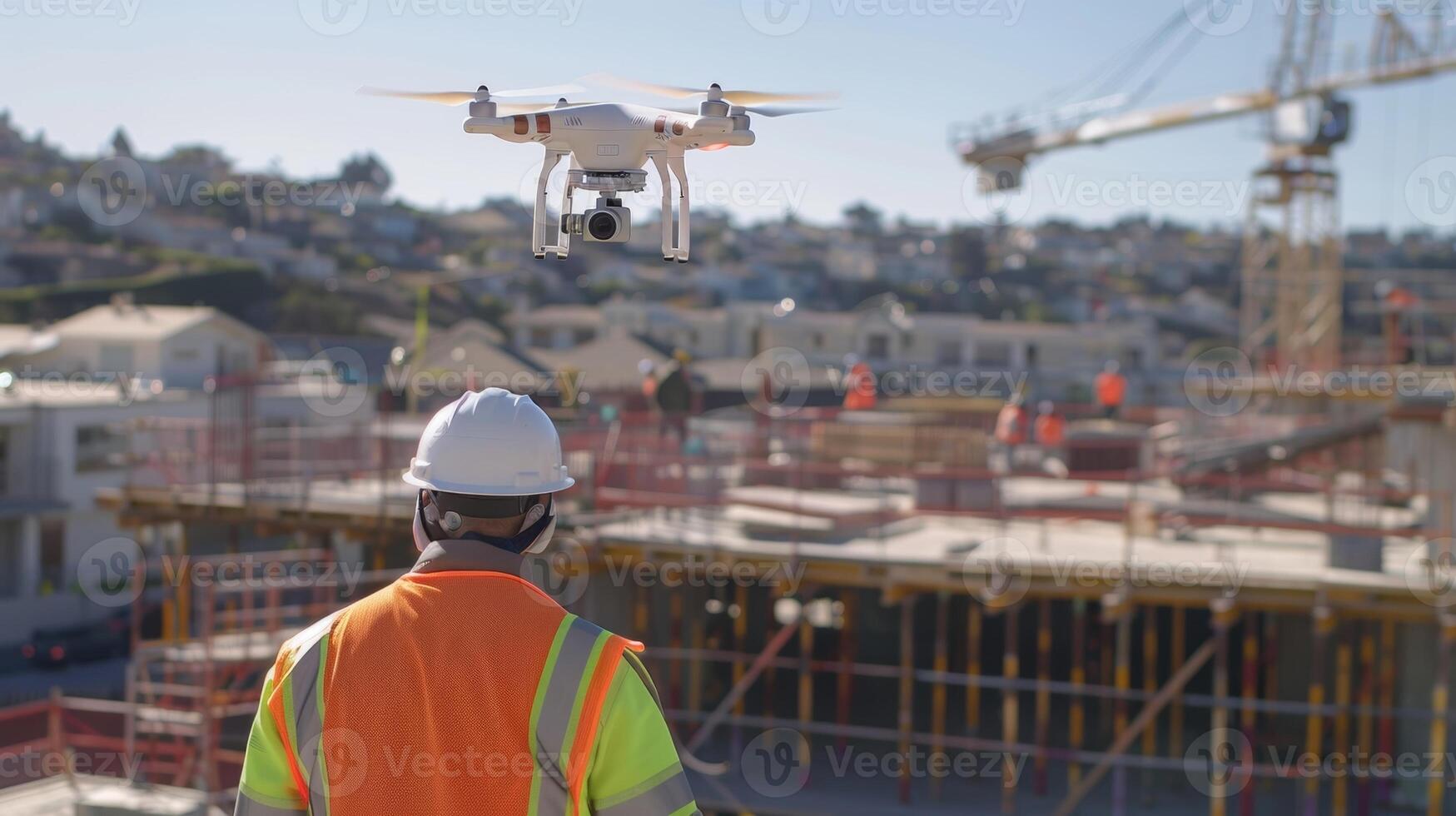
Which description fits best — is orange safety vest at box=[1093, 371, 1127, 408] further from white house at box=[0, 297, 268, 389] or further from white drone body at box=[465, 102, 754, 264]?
white house at box=[0, 297, 268, 389]

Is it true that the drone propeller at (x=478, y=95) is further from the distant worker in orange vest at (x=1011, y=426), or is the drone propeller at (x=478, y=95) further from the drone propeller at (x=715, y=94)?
the distant worker in orange vest at (x=1011, y=426)

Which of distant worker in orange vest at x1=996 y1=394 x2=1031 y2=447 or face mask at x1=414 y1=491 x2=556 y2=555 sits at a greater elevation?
face mask at x1=414 y1=491 x2=556 y2=555

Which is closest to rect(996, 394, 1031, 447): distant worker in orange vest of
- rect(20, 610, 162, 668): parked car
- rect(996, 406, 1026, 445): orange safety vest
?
rect(996, 406, 1026, 445): orange safety vest

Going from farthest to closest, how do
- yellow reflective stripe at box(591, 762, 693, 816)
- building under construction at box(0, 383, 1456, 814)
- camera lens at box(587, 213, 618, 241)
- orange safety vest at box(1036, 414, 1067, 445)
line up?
orange safety vest at box(1036, 414, 1067, 445) < building under construction at box(0, 383, 1456, 814) < camera lens at box(587, 213, 618, 241) < yellow reflective stripe at box(591, 762, 693, 816)

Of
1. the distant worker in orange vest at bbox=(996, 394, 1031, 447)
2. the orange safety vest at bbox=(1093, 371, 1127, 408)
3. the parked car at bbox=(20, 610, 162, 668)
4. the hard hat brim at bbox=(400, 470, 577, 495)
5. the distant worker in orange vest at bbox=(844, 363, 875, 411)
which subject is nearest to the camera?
the hard hat brim at bbox=(400, 470, 577, 495)

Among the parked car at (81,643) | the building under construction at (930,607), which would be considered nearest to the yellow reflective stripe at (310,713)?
the building under construction at (930,607)

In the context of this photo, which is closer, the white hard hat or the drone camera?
the white hard hat

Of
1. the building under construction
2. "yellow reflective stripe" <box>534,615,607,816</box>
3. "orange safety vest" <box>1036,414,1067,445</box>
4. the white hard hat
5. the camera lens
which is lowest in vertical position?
the building under construction
